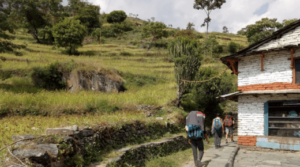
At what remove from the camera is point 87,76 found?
19250mm

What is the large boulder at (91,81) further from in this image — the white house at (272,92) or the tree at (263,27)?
the tree at (263,27)

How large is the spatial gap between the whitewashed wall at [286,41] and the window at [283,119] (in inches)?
103

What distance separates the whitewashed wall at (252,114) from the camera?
32.2 ft

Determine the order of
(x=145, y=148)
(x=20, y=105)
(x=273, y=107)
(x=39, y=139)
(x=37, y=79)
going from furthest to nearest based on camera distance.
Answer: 1. (x=37, y=79)
2. (x=20, y=105)
3. (x=273, y=107)
4. (x=145, y=148)
5. (x=39, y=139)

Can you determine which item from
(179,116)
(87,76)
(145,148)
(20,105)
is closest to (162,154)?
(145,148)

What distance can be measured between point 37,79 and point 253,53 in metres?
16.8

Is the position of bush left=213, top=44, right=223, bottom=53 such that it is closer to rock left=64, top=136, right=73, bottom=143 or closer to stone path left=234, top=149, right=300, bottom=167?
stone path left=234, top=149, right=300, bottom=167

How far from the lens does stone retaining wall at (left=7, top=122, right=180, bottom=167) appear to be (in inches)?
179

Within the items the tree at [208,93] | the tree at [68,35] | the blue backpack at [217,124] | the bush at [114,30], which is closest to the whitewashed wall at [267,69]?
the blue backpack at [217,124]

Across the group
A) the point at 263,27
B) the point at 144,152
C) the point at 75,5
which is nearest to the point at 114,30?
the point at 75,5

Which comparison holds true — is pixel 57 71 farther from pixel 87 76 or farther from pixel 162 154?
pixel 162 154

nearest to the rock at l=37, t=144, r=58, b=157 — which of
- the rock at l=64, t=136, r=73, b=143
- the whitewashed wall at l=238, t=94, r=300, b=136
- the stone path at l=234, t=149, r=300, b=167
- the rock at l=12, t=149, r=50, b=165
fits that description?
the rock at l=12, t=149, r=50, b=165

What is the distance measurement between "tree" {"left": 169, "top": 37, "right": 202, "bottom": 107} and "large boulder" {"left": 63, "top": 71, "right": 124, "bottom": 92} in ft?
21.3

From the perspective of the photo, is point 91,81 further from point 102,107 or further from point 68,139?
point 68,139
